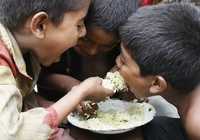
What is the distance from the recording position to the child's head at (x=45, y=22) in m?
1.19

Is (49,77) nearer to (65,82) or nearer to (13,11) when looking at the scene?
(65,82)

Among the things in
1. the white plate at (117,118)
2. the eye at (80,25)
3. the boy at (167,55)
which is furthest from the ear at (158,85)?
the eye at (80,25)

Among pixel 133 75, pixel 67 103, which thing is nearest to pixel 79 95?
pixel 67 103

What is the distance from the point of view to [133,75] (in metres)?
1.29

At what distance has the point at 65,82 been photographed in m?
1.54

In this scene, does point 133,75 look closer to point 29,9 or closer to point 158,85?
point 158,85

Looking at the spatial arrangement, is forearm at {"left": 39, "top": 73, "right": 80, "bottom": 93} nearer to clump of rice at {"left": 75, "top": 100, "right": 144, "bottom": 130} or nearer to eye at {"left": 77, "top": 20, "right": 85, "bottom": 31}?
clump of rice at {"left": 75, "top": 100, "right": 144, "bottom": 130}

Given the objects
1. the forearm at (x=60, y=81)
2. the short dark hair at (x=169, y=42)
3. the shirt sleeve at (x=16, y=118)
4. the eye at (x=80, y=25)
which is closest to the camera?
the shirt sleeve at (x=16, y=118)

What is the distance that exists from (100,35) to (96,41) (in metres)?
0.03

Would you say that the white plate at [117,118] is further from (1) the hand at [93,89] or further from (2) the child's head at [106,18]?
(2) the child's head at [106,18]

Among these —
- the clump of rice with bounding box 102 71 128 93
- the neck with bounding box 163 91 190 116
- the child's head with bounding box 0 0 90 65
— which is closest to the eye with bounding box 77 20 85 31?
the child's head with bounding box 0 0 90 65

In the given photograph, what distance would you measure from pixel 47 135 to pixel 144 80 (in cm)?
34

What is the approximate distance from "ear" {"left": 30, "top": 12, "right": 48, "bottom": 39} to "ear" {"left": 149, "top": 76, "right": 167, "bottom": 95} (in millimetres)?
356

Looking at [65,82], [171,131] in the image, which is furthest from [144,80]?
[65,82]
